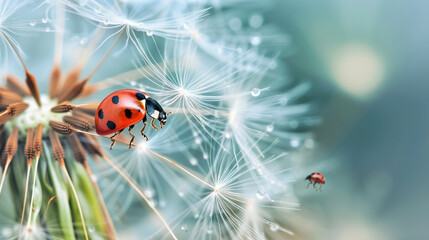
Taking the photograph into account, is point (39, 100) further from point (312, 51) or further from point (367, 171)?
point (367, 171)

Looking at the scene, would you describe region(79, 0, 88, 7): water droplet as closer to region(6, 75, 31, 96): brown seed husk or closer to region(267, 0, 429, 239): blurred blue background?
region(6, 75, 31, 96): brown seed husk

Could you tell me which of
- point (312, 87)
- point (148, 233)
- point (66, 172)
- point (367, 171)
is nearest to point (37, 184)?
point (66, 172)

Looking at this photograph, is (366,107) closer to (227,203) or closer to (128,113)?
(227,203)

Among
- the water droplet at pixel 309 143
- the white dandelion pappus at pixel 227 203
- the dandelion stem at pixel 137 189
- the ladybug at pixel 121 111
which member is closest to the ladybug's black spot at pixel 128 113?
the ladybug at pixel 121 111

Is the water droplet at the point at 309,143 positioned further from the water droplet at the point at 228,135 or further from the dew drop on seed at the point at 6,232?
the dew drop on seed at the point at 6,232

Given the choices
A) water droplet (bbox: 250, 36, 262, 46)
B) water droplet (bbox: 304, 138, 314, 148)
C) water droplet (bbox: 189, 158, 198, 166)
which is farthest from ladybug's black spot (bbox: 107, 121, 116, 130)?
water droplet (bbox: 304, 138, 314, 148)

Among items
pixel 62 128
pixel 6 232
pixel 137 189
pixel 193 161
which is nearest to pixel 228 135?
pixel 193 161
